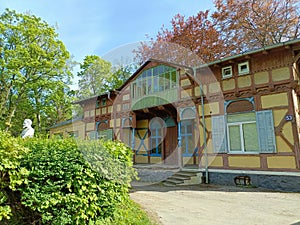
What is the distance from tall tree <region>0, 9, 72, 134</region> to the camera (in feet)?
48.2

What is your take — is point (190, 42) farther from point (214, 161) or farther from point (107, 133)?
point (214, 161)

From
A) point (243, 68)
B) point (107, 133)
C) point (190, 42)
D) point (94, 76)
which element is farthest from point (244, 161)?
point (94, 76)

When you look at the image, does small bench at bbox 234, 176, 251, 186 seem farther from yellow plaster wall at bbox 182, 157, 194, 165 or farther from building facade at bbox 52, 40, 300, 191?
yellow plaster wall at bbox 182, 157, 194, 165

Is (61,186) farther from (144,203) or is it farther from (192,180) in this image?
(192,180)

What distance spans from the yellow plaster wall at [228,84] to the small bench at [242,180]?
3.29 metres

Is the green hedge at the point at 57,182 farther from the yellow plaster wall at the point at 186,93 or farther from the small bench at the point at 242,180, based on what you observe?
the yellow plaster wall at the point at 186,93

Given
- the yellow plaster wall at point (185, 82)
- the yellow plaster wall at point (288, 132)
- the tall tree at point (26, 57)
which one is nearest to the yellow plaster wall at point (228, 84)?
the yellow plaster wall at point (185, 82)

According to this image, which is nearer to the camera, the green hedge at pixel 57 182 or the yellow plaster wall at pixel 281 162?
the green hedge at pixel 57 182

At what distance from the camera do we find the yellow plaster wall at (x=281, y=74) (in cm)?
744

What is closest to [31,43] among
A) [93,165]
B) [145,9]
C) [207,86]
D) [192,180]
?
[145,9]

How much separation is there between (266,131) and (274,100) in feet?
3.56

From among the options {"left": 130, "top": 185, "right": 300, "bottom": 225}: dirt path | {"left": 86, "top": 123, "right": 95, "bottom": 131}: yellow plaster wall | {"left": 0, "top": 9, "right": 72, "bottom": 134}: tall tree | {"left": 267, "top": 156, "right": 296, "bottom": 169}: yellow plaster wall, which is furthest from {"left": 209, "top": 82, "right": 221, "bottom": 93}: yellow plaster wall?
{"left": 0, "top": 9, "right": 72, "bottom": 134}: tall tree

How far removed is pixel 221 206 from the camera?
17.7 ft

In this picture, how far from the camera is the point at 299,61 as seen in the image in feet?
26.1
